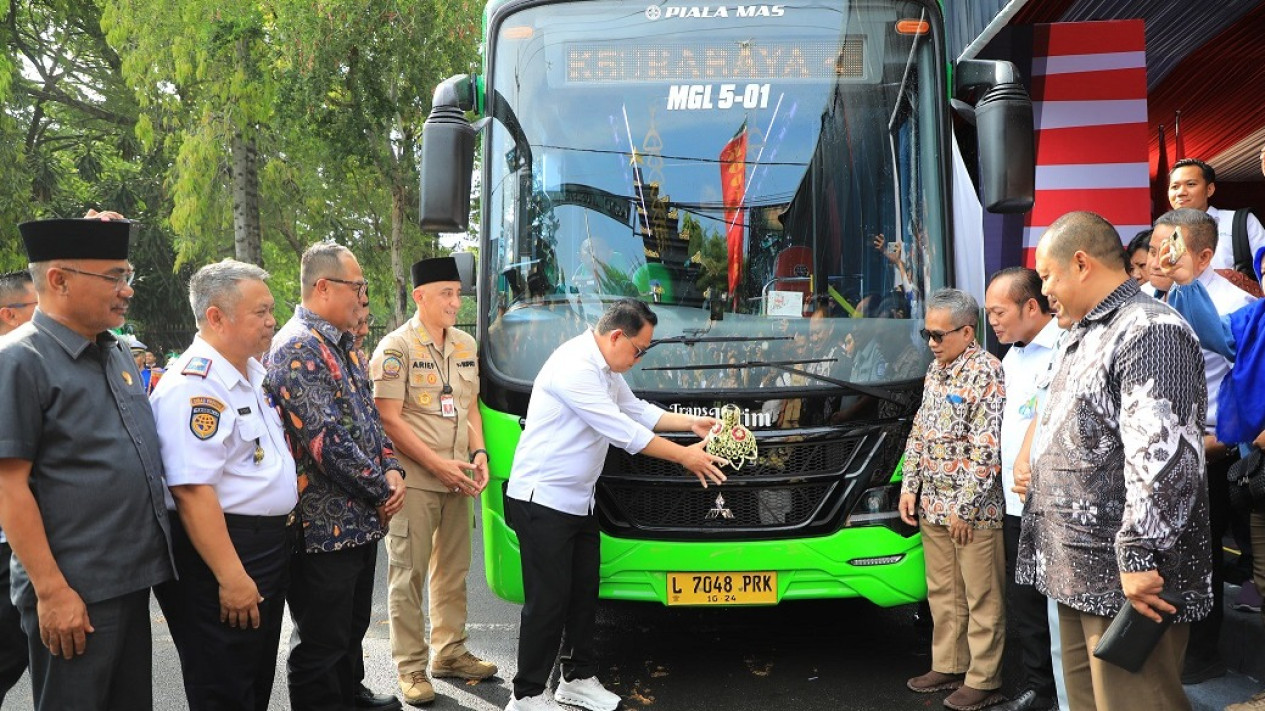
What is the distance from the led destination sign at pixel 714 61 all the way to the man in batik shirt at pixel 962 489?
3.90 ft

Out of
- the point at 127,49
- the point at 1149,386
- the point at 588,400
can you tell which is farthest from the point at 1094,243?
the point at 127,49

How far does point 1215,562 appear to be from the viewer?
14.6ft

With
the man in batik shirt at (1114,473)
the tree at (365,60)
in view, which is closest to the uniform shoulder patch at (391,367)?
the man in batik shirt at (1114,473)

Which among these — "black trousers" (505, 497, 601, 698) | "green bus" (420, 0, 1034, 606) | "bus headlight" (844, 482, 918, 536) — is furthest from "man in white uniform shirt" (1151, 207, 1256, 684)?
"black trousers" (505, 497, 601, 698)

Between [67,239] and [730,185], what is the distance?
2816 millimetres

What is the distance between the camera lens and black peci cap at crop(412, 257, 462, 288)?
17.0ft

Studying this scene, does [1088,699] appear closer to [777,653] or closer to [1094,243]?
[1094,243]

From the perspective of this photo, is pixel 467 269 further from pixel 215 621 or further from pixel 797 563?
pixel 215 621

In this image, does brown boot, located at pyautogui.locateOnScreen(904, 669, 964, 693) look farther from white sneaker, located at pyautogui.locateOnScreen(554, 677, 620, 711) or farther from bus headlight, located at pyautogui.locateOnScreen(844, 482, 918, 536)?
white sneaker, located at pyautogui.locateOnScreen(554, 677, 620, 711)

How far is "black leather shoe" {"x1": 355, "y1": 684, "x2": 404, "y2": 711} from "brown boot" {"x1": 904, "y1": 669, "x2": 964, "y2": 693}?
225 cm

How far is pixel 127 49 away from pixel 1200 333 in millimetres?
16085

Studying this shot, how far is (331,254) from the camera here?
162 inches

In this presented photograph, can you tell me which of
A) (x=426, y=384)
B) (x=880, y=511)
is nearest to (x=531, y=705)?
(x=426, y=384)

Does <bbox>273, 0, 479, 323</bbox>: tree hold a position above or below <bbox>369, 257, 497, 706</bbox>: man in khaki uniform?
above
